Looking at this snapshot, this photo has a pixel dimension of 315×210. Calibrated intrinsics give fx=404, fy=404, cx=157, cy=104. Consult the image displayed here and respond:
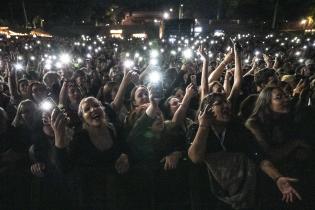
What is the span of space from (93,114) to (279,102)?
2169 mm

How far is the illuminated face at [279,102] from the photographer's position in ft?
15.6

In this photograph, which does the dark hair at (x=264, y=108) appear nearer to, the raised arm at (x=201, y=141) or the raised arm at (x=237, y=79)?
the raised arm at (x=201, y=141)

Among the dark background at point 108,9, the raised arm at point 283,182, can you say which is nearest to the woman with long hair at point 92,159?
the raised arm at point 283,182

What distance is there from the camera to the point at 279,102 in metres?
4.75

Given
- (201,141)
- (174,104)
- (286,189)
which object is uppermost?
(174,104)

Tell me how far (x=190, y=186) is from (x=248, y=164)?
0.58 m

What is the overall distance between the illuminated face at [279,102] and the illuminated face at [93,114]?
2.00m

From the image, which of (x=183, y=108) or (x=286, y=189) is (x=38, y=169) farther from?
(x=286, y=189)

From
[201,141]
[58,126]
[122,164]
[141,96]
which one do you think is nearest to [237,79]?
[141,96]

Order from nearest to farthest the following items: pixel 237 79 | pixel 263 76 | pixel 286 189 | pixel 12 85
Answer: pixel 286 189
pixel 237 79
pixel 263 76
pixel 12 85

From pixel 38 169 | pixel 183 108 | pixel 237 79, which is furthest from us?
pixel 237 79

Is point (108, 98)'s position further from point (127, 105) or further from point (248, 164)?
point (248, 164)

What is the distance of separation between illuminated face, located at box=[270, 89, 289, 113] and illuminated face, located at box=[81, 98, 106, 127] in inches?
78.6

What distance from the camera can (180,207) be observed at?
12.7 feet
